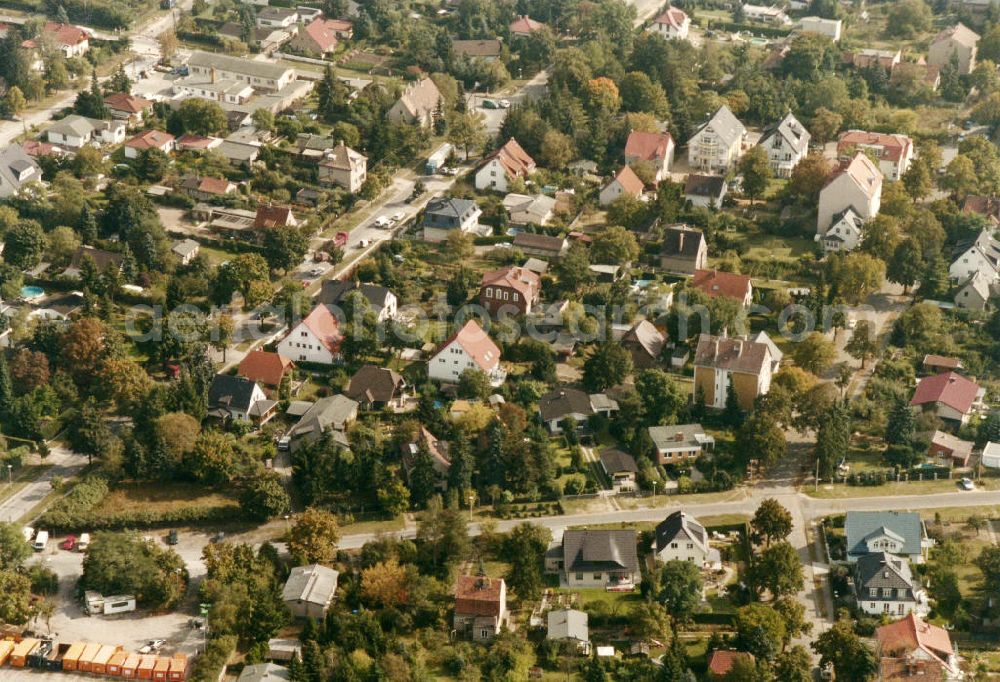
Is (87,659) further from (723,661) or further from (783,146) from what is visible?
(783,146)

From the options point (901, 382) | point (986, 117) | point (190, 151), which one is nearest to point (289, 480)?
point (901, 382)

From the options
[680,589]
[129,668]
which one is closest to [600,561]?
[680,589]

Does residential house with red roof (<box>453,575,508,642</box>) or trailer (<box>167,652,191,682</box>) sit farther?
residential house with red roof (<box>453,575,508,642</box>)

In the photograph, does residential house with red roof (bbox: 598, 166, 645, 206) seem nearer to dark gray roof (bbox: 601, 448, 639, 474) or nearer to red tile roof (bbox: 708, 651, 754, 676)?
dark gray roof (bbox: 601, 448, 639, 474)

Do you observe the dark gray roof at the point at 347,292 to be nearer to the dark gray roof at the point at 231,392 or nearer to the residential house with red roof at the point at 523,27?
the dark gray roof at the point at 231,392

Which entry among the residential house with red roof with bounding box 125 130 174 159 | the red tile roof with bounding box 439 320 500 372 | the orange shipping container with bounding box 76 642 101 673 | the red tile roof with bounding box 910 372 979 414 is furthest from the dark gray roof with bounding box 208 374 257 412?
the red tile roof with bounding box 910 372 979 414

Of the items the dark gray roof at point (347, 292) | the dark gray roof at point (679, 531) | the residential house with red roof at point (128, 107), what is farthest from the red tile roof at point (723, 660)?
the residential house with red roof at point (128, 107)
